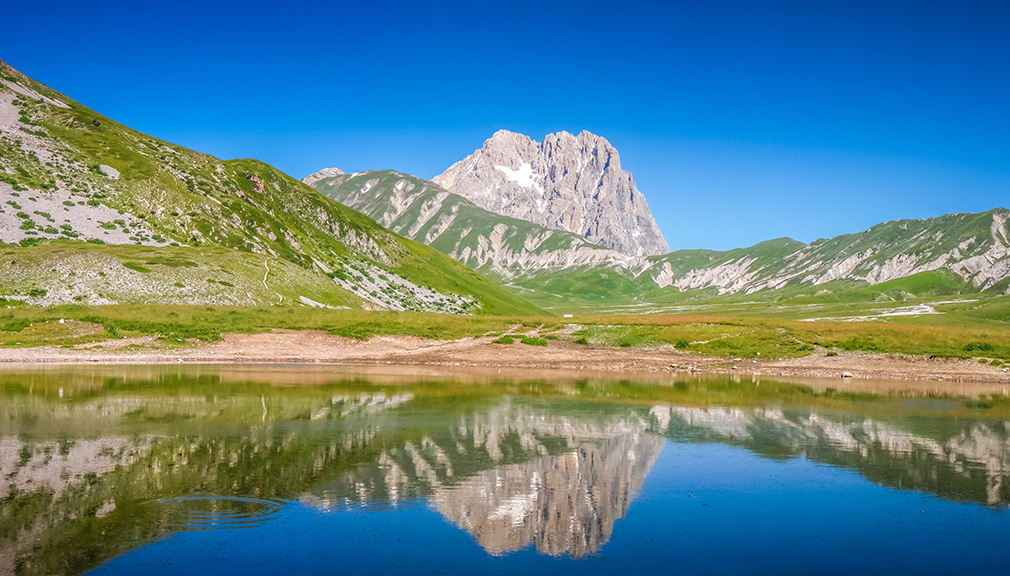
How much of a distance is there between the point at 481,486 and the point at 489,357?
44.8 meters

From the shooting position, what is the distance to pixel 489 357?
6356 centimetres

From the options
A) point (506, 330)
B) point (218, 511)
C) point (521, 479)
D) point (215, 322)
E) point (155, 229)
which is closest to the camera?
point (218, 511)

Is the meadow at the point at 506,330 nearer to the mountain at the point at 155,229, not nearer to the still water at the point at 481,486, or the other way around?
the mountain at the point at 155,229

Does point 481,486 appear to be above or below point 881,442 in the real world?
above

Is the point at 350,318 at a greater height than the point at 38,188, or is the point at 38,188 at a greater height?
the point at 38,188

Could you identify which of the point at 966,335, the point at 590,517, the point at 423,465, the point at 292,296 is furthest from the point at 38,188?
the point at 966,335

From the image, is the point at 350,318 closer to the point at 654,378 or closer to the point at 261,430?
the point at 654,378

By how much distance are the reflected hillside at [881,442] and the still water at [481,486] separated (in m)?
0.16

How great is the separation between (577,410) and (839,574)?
2096cm

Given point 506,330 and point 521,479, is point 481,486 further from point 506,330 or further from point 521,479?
point 506,330

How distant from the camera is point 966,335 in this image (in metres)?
68.6

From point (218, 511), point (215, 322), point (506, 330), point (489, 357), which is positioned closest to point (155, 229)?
point (215, 322)

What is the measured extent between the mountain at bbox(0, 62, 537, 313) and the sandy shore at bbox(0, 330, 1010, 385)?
50.4 feet

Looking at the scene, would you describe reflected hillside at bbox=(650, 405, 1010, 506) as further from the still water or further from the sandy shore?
the sandy shore
